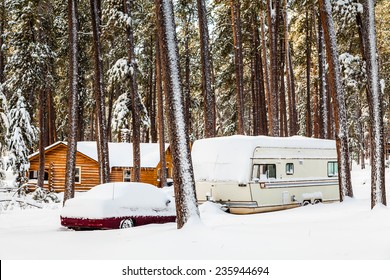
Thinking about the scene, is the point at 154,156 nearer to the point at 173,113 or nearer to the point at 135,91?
the point at 135,91

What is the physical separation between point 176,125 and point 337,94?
8.21 m

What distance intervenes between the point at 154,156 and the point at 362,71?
23280 millimetres

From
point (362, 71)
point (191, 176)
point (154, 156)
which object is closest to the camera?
point (191, 176)

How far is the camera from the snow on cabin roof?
1552 centimetres

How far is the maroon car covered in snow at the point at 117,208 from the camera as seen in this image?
12383 mm

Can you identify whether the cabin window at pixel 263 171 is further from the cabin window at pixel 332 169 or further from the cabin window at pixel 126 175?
the cabin window at pixel 126 175

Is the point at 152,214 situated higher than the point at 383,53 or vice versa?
the point at 383,53

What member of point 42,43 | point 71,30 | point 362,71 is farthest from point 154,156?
point 362,71

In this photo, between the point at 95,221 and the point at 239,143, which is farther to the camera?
the point at 239,143

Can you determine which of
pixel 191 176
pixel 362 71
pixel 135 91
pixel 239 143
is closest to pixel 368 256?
pixel 191 176

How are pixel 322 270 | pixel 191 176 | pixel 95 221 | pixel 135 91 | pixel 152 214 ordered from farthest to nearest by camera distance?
pixel 135 91
pixel 152 214
pixel 95 221
pixel 191 176
pixel 322 270

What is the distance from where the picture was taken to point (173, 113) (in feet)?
31.6

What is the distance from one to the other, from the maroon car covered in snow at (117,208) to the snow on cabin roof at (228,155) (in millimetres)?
2402

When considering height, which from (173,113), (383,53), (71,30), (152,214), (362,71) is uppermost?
(383,53)
